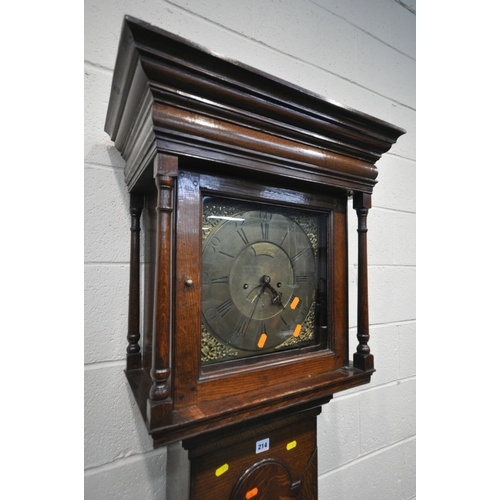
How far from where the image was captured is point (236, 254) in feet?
1.97

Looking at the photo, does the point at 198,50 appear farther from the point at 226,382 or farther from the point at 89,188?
the point at 226,382

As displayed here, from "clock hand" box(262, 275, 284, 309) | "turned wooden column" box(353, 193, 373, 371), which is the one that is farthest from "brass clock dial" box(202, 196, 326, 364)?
"turned wooden column" box(353, 193, 373, 371)

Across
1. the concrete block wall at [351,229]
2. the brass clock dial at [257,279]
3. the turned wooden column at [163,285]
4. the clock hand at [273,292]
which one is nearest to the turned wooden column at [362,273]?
the brass clock dial at [257,279]

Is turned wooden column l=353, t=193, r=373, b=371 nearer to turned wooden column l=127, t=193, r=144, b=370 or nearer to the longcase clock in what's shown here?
the longcase clock

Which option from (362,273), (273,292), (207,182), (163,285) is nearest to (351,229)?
(362,273)

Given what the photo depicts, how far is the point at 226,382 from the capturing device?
1.85ft

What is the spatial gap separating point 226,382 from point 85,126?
638mm

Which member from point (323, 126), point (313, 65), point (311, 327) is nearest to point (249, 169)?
point (323, 126)

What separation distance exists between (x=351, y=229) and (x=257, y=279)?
22.7 inches

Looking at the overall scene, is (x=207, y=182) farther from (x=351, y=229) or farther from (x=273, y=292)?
(x=351, y=229)

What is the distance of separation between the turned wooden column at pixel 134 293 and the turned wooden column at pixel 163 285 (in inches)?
10.4

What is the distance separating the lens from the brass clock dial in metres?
0.58

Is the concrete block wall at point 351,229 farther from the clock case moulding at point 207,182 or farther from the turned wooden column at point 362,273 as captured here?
the turned wooden column at point 362,273

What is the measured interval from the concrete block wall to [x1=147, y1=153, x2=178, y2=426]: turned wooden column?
1.00ft
